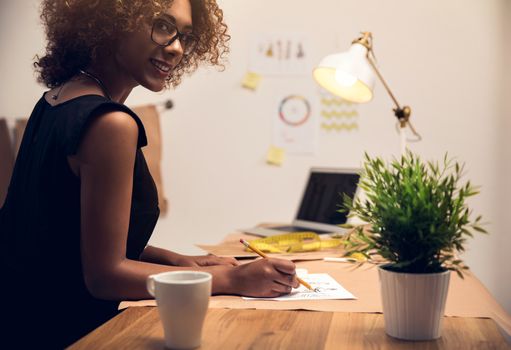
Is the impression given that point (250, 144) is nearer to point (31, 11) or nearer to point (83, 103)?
point (31, 11)

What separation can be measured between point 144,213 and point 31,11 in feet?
6.85

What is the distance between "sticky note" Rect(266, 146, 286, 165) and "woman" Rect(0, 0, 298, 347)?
1.33 m

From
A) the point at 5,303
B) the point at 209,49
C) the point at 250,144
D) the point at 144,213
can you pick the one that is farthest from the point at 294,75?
the point at 5,303

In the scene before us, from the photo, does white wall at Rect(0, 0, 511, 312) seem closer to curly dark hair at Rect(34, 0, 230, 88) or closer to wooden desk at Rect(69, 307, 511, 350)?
curly dark hair at Rect(34, 0, 230, 88)

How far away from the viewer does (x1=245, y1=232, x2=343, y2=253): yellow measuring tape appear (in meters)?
1.54

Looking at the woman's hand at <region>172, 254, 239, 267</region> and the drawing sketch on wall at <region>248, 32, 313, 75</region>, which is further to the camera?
the drawing sketch on wall at <region>248, 32, 313, 75</region>

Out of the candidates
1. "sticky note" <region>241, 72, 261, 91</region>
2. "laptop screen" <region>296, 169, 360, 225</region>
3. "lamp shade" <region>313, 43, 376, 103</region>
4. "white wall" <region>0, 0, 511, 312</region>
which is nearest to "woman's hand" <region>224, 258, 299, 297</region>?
"lamp shade" <region>313, 43, 376, 103</region>

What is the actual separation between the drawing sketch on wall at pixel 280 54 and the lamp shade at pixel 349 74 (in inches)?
31.7

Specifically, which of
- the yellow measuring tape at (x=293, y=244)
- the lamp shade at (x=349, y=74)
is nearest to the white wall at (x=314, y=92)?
the lamp shade at (x=349, y=74)

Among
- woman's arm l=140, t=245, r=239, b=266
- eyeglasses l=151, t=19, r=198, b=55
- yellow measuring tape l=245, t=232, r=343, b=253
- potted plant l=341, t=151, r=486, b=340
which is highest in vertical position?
eyeglasses l=151, t=19, r=198, b=55

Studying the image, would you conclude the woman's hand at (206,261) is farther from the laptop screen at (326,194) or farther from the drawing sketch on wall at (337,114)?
the drawing sketch on wall at (337,114)

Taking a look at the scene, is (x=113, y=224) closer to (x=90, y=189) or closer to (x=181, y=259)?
(x=90, y=189)

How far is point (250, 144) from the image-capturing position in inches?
106

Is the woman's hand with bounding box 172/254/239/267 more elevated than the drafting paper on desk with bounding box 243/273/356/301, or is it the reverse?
the drafting paper on desk with bounding box 243/273/356/301
